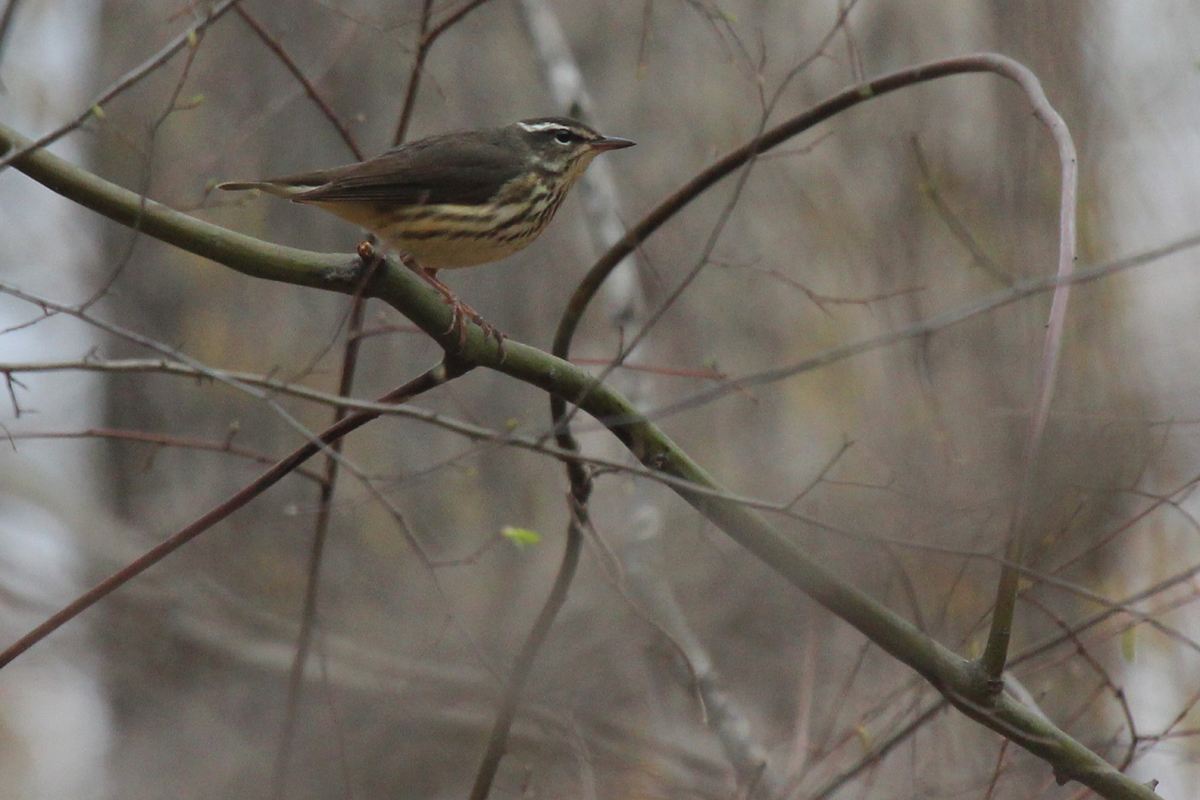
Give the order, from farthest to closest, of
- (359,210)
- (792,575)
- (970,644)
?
1. (359,210)
2. (970,644)
3. (792,575)

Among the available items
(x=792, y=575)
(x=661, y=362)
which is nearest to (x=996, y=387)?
(x=661, y=362)

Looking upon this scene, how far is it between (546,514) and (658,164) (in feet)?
6.19

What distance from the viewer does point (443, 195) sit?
11.9 feet

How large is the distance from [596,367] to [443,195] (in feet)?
7.70

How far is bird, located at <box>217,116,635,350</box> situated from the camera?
356 centimetres

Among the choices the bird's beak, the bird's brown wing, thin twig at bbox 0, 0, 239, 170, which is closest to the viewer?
thin twig at bbox 0, 0, 239, 170

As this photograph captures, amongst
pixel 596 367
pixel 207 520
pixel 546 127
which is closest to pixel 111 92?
pixel 207 520

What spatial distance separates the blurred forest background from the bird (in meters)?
0.92

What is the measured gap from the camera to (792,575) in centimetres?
239

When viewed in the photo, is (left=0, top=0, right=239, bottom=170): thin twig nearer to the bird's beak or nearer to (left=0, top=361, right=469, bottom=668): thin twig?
(left=0, top=361, right=469, bottom=668): thin twig

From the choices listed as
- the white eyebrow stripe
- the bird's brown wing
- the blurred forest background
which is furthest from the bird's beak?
the blurred forest background

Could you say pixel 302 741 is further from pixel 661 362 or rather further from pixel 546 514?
pixel 661 362

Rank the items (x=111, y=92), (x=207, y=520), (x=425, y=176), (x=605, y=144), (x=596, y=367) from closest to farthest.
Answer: (x=111, y=92) < (x=207, y=520) < (x=425, y=176) < (x=605, y=144) < (x=596, y=367)

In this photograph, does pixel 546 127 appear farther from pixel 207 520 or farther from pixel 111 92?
pixel 207 520
